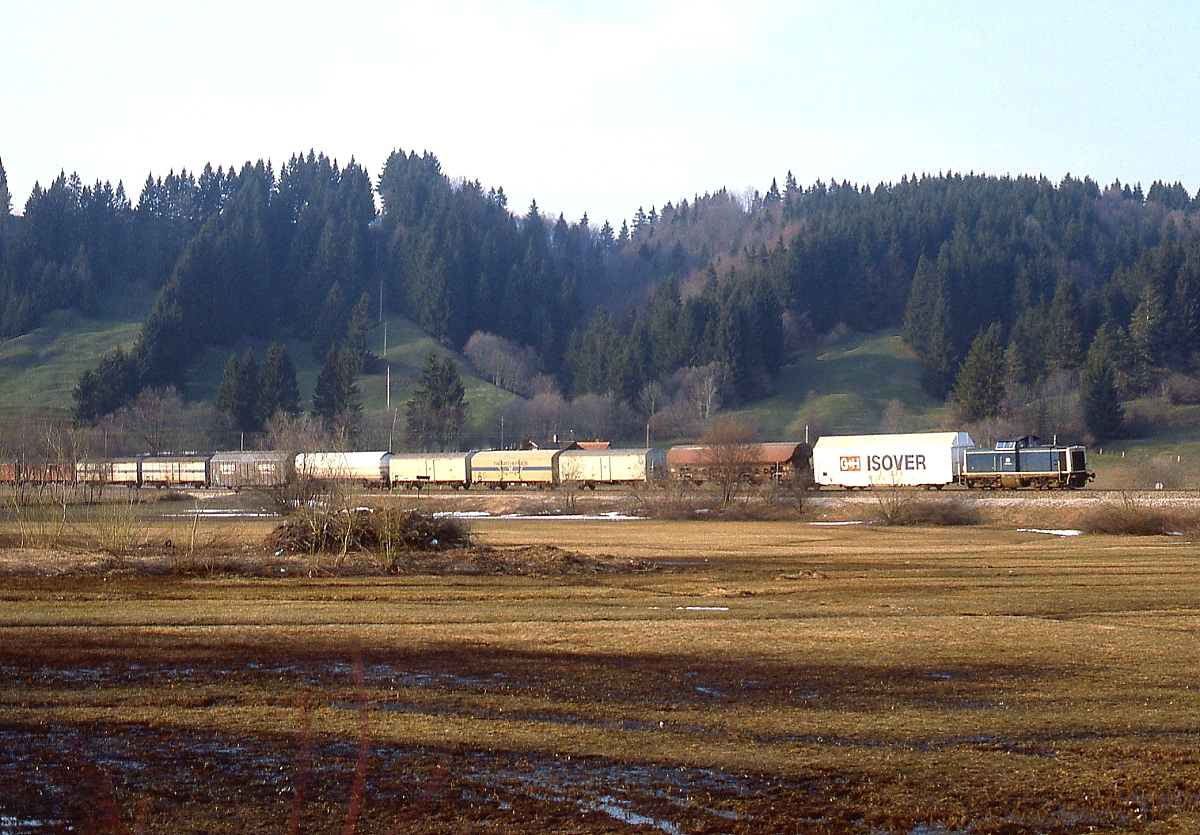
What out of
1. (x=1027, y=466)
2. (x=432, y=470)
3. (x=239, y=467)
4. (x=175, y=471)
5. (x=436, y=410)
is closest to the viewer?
(x=1027, y=466)

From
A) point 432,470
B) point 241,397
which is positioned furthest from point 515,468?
point 241,397

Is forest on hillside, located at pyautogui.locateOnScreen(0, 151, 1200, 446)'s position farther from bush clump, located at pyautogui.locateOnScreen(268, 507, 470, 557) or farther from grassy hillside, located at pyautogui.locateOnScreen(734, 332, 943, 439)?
bush clump, located at pyautogui.locateOnScreen(268, 507, 470, 557)

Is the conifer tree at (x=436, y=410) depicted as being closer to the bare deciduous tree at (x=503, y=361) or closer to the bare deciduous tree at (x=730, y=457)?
the bare deciduous tree at (x=503, y=361)

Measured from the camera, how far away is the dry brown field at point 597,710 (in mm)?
8453

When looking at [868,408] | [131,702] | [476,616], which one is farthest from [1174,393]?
[131,702]

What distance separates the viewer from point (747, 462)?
71.4m

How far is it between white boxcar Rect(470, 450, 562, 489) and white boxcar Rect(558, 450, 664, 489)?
865 millimetres

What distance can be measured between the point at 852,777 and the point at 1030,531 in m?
43.2

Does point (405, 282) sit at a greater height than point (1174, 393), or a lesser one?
greater

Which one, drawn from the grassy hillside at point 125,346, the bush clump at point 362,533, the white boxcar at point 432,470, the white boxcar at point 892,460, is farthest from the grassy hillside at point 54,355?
the bush clump at point 362,533

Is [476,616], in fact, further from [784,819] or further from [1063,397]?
[1063,397]

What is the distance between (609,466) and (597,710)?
243 ft

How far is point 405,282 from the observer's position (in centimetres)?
19200

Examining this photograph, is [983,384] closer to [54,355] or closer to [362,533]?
[362,533]
